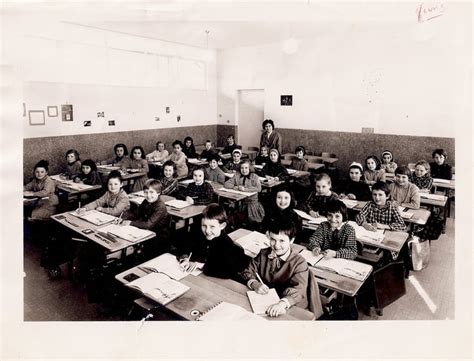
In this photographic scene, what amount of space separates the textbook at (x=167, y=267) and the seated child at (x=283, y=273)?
0.37m

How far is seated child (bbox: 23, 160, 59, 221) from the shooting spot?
12.4 feet

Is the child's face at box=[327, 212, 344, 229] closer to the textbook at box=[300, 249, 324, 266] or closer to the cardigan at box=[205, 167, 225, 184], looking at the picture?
the textbook at box=[300, 249, 324, 266]

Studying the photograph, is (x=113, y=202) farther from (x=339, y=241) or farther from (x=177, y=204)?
(x=339, y=241)

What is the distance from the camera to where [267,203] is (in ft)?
15.8

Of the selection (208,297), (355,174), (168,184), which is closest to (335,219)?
(208,297)

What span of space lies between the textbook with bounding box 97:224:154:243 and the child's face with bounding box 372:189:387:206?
6.52 feet

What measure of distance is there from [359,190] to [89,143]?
179 inches

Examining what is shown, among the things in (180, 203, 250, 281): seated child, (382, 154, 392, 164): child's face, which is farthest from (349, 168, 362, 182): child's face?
(180, 203, 250, 281): seated child

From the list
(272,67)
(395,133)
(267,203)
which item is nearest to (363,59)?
(395,133)

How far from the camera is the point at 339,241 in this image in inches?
97.7

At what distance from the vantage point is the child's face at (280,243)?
6.41 feet

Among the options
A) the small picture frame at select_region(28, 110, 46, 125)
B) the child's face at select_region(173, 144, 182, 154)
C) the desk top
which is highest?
the small picture frame at select_region(28, 110, 46, 125)

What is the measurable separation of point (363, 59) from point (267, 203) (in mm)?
3559

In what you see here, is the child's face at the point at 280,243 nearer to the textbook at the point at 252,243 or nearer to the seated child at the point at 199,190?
the textbook at the point at 252,243
